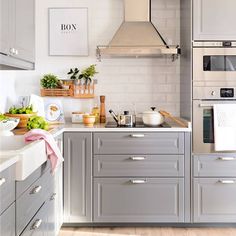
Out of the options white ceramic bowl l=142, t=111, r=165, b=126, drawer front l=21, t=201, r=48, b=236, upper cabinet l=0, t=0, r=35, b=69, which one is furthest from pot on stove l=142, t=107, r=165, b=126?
drawer front l=21, t=201, r=48, b=236

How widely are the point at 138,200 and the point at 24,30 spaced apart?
165 centimetres

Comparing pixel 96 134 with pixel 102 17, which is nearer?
pixel 96 134

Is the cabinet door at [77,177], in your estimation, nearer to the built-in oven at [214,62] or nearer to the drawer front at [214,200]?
the drawer front at [214,200]

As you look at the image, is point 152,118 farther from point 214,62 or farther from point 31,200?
point 31,200

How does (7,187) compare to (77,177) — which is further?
(77,177)

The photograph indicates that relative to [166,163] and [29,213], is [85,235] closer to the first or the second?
[166,163]

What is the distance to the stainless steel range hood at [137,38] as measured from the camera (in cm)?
355

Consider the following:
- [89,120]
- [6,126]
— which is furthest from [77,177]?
[6,126]

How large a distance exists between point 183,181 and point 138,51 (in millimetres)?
1213

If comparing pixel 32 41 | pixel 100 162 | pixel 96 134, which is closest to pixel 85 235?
pixel 100 162

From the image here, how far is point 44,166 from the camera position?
7.79 feet

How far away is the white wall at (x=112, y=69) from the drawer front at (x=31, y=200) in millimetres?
1596

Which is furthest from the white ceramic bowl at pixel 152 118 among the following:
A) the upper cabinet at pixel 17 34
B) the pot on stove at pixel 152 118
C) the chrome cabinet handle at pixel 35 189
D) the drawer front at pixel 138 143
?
the chrome cabinet handle at pixel 35 189

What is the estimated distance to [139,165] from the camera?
10.8 ft
